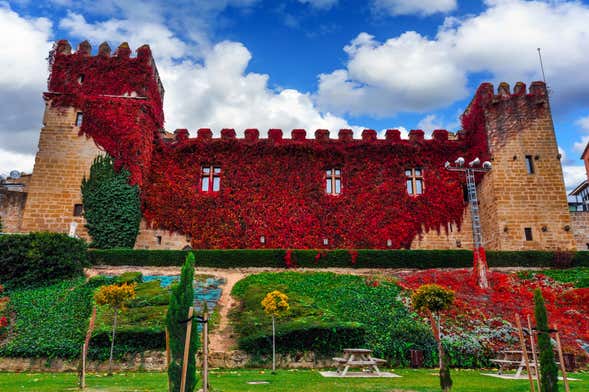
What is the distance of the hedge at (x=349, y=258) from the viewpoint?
63.1ft

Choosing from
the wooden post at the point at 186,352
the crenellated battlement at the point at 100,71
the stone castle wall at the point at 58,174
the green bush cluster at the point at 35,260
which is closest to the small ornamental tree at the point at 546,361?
the wooden post at the point at 186,352

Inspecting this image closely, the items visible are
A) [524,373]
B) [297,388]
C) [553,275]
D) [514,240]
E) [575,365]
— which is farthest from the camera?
[514,240]

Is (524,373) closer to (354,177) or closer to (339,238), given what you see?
(339,238)

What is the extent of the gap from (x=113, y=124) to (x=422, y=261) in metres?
17.7

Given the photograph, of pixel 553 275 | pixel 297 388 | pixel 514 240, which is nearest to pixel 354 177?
pixel 514 240

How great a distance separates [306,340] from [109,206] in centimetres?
1448

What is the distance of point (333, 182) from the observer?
25375mm

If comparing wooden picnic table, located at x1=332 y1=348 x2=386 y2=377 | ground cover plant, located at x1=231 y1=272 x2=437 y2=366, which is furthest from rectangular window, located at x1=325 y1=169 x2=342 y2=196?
wooden picnic table, located at x1=332 y1=348 x2=386 y2=377

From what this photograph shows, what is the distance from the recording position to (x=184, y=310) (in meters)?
6.35

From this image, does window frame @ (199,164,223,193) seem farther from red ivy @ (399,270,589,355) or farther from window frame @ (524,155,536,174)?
window frame @ (524,155,536,174)

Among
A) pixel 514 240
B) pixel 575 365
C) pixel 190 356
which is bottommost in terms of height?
pixel 575 365

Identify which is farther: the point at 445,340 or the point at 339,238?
the point at 339,238

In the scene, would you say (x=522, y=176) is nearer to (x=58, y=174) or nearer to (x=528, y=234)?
(x=528, y=234)

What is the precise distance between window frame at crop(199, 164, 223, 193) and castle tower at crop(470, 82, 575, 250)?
15.6 metres
